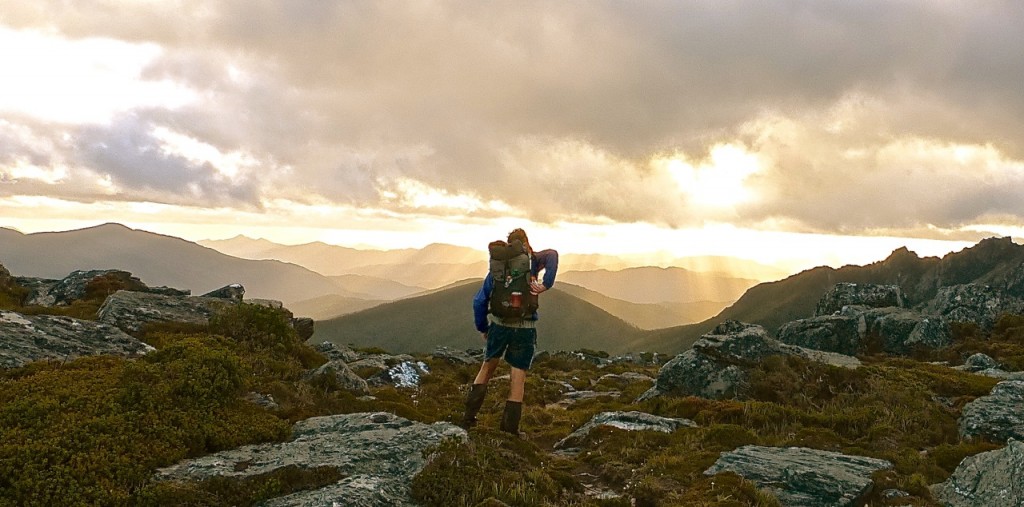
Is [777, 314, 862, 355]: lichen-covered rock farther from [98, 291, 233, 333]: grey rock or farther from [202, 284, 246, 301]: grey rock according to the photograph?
[98, 291, 233, 333]: grey rock

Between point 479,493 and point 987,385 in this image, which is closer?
point 479,493

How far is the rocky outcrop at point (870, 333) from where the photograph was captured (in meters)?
38.7

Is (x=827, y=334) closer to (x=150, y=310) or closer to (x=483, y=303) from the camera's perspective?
(x=483, y=303)

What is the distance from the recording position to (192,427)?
10414 millimetres

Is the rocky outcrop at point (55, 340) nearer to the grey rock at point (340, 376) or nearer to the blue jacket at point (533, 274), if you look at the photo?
the grey rock at point (340, 376)

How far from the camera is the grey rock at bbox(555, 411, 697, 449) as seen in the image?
48.8 ft

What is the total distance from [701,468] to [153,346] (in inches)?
596

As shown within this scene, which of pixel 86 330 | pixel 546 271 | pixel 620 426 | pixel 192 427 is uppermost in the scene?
pixel 546 271

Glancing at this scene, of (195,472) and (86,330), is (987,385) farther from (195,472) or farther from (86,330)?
(86,330)

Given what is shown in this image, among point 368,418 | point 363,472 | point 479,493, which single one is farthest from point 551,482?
point 368,418

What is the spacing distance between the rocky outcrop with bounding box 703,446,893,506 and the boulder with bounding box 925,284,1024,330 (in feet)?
179

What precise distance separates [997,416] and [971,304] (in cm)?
5810

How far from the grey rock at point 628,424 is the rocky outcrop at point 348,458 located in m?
4.65

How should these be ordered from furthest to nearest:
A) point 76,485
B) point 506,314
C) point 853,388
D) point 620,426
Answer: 1. point 853,388
2. point 620,426
3. point 506,314
4. point 76,485
